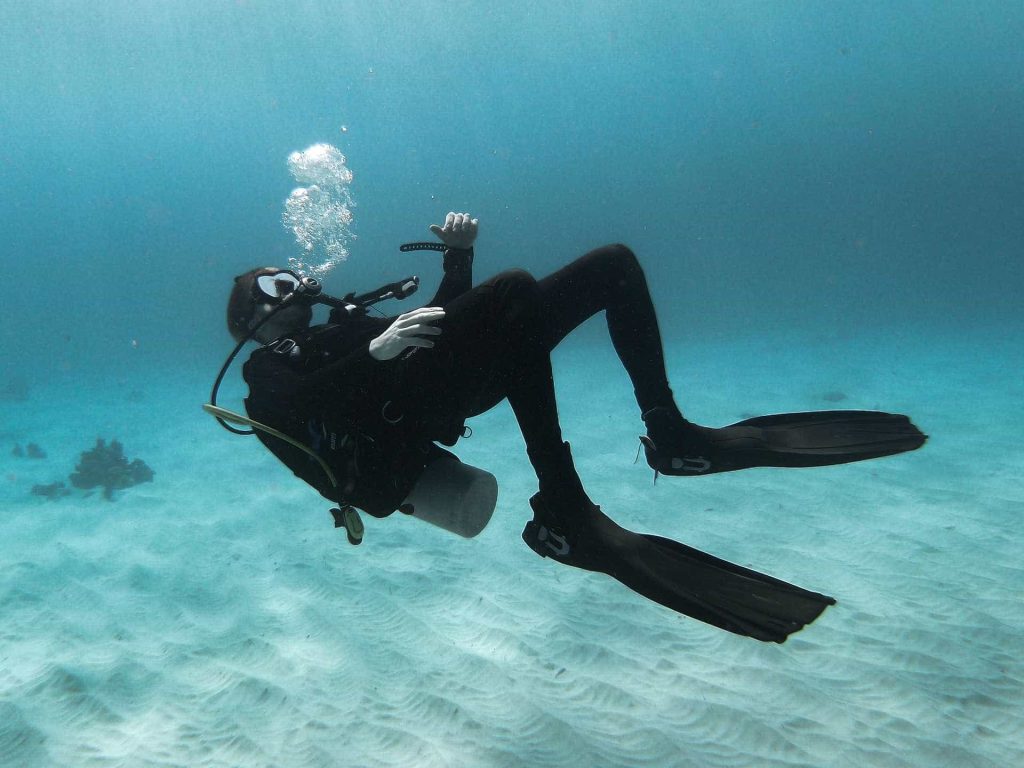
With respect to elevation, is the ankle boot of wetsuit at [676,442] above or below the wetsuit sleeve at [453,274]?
below

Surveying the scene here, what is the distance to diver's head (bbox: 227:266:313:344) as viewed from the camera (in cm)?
308

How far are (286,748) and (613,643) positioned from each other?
265cm

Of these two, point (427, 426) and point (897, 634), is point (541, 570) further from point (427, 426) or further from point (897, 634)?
point (427, 426)

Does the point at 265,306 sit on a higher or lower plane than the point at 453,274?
lower

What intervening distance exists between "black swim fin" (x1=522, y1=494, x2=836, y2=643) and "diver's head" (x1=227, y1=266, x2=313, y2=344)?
1658 mm

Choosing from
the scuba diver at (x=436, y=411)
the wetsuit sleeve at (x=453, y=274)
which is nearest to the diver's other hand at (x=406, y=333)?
the scuba diver at (x=436, y=411)

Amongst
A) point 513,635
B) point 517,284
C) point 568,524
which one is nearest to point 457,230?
point 517,284

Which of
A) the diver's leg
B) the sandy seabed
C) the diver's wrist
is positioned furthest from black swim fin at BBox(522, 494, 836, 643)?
the sandy seabed

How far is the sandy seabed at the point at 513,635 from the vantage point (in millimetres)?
3859

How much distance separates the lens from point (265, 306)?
3.11m

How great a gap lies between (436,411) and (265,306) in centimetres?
117

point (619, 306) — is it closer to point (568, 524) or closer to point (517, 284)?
point (517, 284)

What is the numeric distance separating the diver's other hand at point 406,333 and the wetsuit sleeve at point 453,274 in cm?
96

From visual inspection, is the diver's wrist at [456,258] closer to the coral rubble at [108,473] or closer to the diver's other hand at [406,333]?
the diver's other hand at [406,333]
